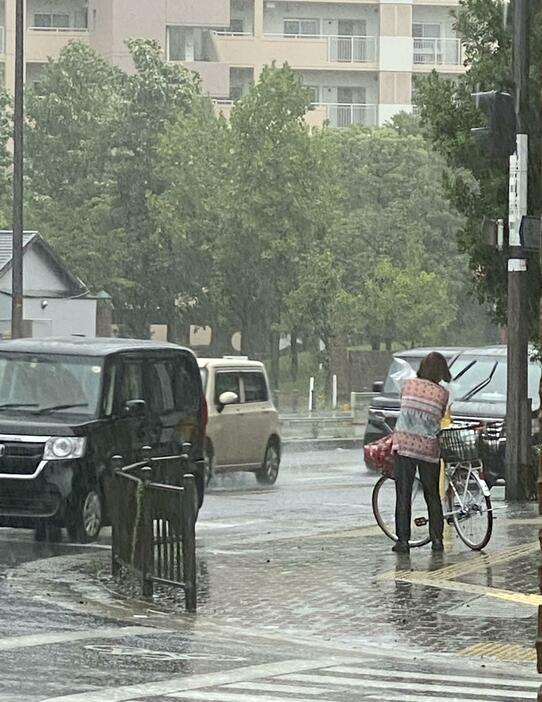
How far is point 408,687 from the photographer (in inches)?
368

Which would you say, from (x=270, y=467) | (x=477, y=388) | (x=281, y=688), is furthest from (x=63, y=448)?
(x=477, y=388)

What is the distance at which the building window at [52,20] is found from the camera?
259 feet

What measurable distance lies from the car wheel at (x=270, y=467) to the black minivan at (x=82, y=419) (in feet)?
19.5

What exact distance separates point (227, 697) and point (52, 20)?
72533 millimetres

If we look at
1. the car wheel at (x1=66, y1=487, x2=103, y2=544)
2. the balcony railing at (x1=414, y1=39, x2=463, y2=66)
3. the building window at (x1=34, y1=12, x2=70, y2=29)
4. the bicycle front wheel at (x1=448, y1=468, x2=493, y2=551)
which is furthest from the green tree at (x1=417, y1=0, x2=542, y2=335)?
the balcony railing at (x1=414, y1=39, x2=463, y2=66)

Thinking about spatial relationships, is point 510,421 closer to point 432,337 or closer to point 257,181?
point 257,181

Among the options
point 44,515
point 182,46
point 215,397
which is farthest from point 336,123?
point 44,515

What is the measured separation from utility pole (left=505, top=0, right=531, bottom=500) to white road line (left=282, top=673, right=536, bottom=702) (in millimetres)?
10879

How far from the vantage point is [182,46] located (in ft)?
253

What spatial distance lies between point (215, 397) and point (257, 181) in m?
30.4

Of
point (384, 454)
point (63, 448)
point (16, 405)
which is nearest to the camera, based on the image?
point (384, 454)

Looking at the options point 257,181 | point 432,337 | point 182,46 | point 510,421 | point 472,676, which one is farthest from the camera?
point 182,46

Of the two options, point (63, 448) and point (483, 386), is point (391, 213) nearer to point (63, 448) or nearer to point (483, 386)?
point (483, 386)

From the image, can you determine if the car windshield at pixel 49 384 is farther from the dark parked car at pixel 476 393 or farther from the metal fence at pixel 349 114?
the metal fence at pixel 349 114
